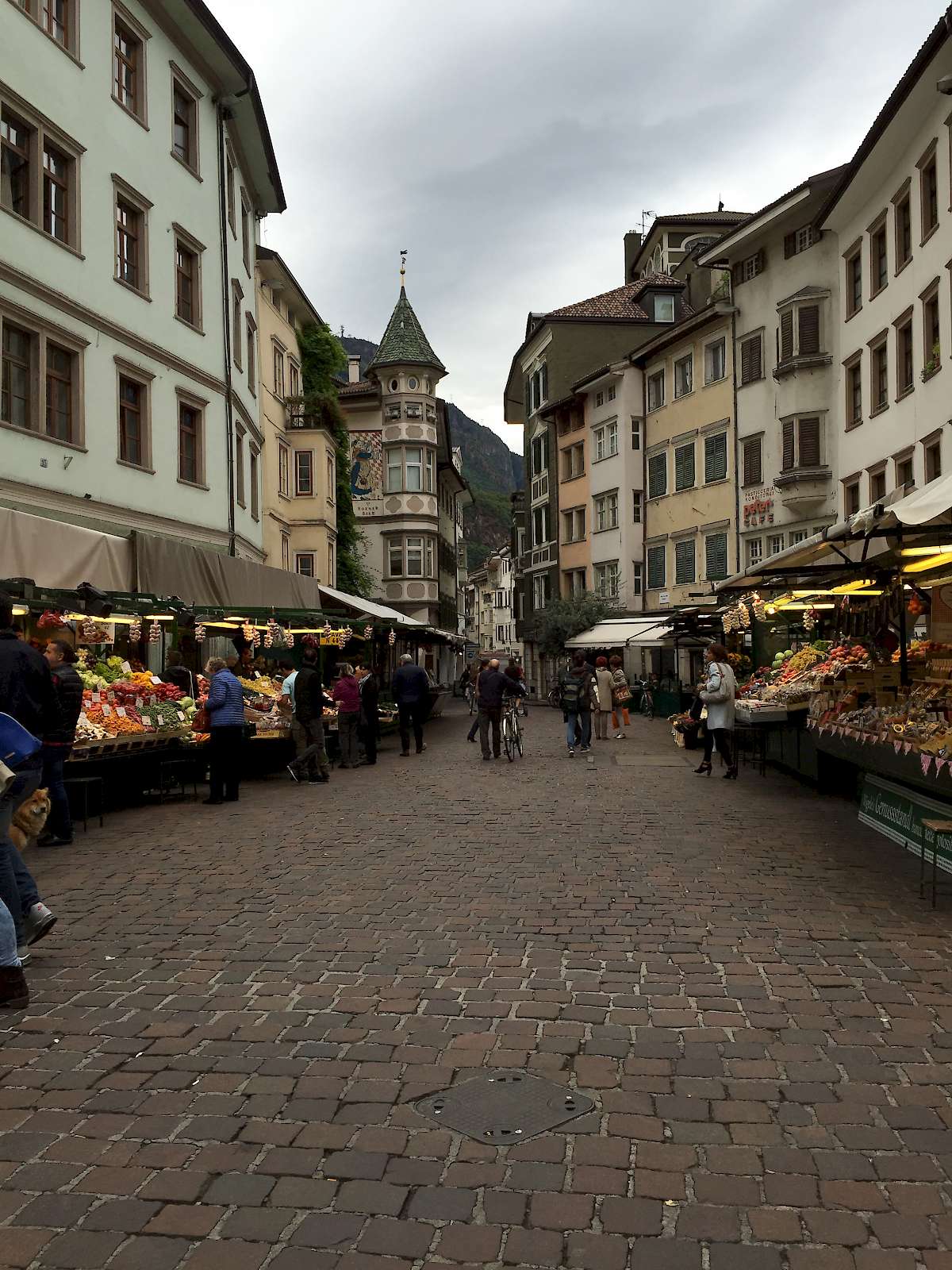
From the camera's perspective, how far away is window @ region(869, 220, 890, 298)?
26.8 metres

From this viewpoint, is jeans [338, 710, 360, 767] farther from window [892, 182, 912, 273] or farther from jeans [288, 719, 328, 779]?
window [892, 182, 912, 273]

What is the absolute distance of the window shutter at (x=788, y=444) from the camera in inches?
1367

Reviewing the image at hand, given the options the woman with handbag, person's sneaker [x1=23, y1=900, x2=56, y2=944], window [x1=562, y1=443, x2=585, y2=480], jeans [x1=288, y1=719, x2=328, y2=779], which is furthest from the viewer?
window [x1=562, y1=443, x2=585, y2=480]

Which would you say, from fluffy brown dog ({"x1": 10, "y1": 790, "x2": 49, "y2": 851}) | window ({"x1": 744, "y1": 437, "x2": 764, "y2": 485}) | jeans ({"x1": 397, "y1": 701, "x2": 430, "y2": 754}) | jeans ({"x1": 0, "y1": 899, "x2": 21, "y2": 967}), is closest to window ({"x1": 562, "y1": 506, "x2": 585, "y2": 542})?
window ({"x1": 744, "y1": 437, "x2": 764, "y2": 485})

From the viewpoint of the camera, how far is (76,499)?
62.8 ft

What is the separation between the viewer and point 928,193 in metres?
23.3

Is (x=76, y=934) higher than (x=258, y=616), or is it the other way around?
(x=258, y=616)

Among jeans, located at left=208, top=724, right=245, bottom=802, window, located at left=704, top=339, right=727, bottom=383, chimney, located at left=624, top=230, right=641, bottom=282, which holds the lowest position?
jeans, located at left=208, top=724, right=245, bottom=802

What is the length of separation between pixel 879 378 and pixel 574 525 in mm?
26814

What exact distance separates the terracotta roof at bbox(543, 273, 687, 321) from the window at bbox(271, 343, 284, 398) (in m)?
20.8

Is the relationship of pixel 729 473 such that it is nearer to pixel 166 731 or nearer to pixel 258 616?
pixel 258 616

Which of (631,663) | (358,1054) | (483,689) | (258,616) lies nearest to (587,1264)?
(358,1054)

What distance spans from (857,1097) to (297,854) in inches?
257

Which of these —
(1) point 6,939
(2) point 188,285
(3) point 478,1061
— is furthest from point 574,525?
(3) point 478,1061
